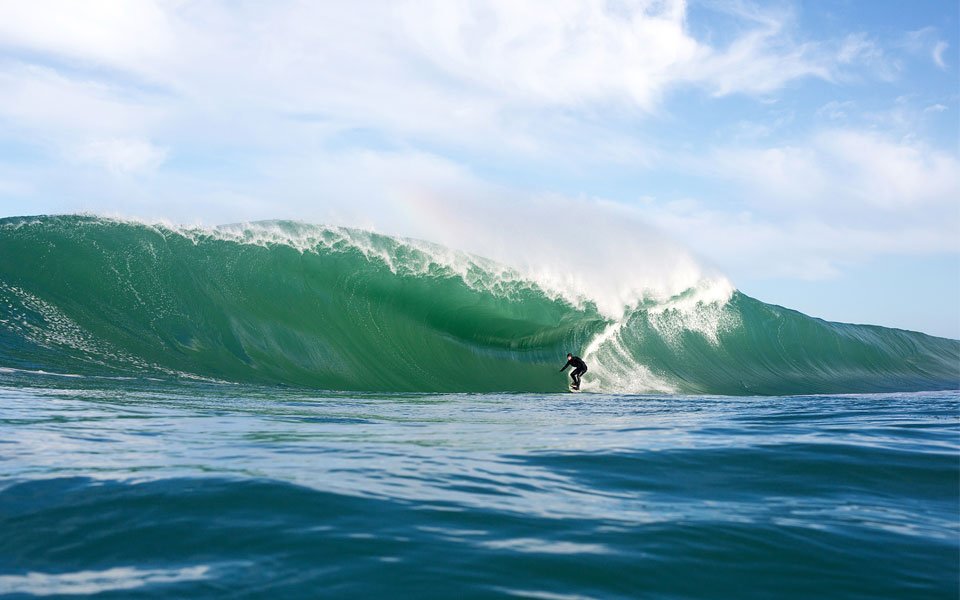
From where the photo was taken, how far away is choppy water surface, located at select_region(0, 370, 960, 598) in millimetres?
2291

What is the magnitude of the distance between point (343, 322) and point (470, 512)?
13.2 metres

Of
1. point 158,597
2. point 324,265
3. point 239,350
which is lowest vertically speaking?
point 158,597

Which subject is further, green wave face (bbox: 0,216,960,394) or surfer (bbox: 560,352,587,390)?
surfer (bbox: 560,352,587,390)

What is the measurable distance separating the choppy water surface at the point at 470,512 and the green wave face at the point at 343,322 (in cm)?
765

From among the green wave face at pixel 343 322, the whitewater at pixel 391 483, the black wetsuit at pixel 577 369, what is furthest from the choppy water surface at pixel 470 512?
the black wetsuit at pixel 577 369

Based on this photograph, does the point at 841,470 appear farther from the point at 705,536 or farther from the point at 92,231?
the point at 92,231

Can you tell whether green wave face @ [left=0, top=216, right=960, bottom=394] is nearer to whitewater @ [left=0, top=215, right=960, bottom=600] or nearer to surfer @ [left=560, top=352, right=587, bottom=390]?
whitewater @ [left=0, top=215, right=960, bottom=600]

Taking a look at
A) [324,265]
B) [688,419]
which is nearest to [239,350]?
[324,265]

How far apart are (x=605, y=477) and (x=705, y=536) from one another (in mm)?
1127

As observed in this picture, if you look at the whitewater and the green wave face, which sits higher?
the green wave face

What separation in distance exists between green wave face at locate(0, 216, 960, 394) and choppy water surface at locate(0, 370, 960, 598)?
7649 mm

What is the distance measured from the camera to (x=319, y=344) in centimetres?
1468

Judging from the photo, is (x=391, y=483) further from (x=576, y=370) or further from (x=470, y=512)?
(x=576, y=370)

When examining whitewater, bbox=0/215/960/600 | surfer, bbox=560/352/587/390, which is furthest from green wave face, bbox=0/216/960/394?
surfer, bbox=560/352/587/390
